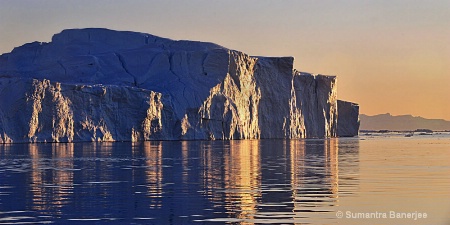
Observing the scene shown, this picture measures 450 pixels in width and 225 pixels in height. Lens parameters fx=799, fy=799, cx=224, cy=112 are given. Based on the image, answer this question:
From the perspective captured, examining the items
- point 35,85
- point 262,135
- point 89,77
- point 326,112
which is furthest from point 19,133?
point 326,112

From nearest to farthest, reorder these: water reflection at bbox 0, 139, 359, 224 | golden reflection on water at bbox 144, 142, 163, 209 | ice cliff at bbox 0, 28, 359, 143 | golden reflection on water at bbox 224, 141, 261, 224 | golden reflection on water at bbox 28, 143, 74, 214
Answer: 1. water reflection at bbox 0, 139, 359, 224
2. golden reflection on water at bbox 224, 141, 261, 224
3. golden reflection on water at bbox 28, 143, 74, 214
4. golden reflection on water at bbox 144, 142, 163, 209
5. ice cliff at bbox 0, 28, 359, 143

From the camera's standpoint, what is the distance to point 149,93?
5672cm

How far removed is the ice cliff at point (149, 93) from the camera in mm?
51094

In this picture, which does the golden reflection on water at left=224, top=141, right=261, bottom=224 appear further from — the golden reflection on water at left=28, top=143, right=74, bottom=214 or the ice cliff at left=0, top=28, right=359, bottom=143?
the ice cliff at left=0, top=28, right=359, bottom=143

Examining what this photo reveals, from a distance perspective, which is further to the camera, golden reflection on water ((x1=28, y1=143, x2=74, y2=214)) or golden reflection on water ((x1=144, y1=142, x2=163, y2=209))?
golden reflection on water ((x1=144, y1=142, x2=163, y2=209))

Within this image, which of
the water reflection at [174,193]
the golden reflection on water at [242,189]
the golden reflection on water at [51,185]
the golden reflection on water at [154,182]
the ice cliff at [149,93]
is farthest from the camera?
the ice cliff at [149,93]

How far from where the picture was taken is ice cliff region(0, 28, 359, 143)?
2012 inches

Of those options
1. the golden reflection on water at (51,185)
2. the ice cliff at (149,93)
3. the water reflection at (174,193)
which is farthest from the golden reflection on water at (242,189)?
the ice cliff at (149,93)

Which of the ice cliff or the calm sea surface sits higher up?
the ice cliff

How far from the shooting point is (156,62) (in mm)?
66188

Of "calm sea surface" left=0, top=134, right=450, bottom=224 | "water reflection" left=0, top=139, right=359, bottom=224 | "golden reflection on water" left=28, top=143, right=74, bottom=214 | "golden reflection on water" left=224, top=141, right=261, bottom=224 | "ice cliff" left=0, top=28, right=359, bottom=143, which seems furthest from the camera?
"ice cliff" left=0, top=28, right=359, bottom=143

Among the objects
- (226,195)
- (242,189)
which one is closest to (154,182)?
(242,189)

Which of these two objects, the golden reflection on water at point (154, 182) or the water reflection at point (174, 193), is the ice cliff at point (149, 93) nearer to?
the golden reflection on water at point (154, 182)

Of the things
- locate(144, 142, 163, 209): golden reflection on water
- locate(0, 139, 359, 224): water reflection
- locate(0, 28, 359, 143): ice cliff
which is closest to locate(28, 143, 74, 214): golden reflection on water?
locate(0, 139, 359, 224): water reflection
